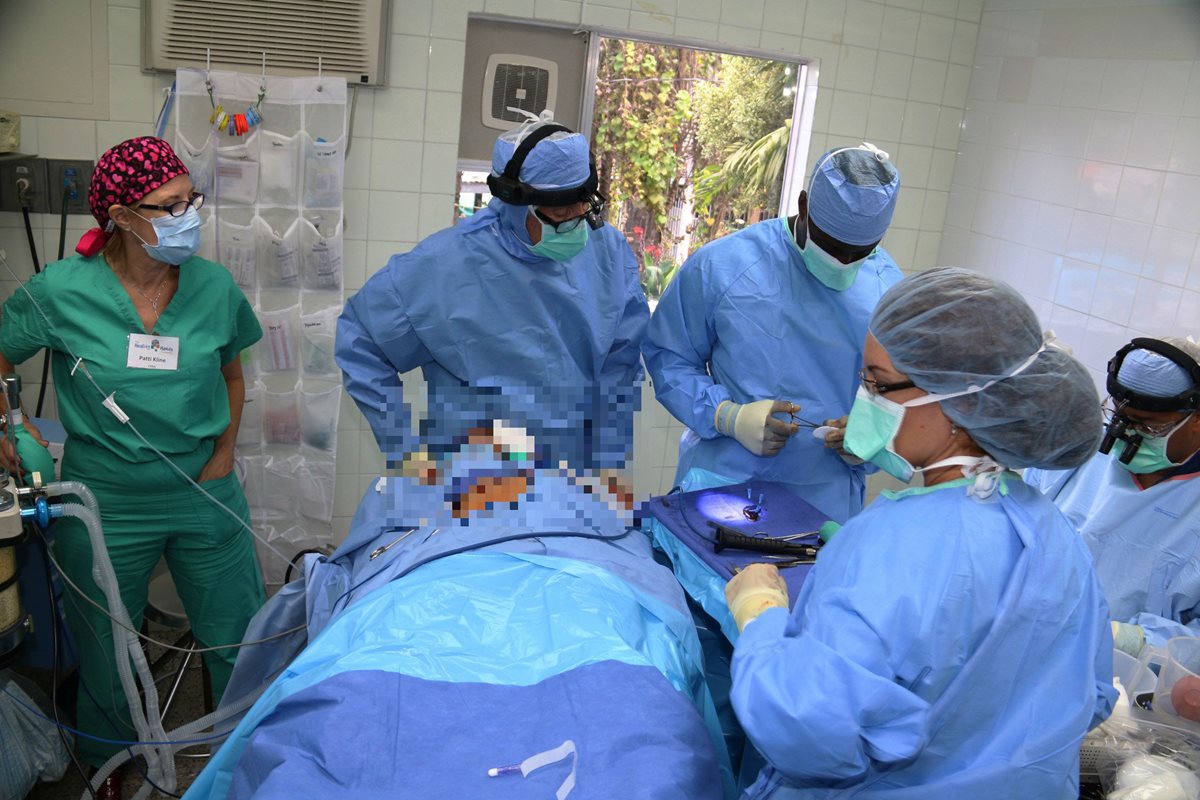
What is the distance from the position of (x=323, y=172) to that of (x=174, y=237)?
2.91ft

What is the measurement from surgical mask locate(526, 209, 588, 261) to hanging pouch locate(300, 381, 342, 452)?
4.42 feet

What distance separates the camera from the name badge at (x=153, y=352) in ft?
8.38

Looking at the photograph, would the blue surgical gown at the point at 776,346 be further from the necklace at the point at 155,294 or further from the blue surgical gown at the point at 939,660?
the necklace at the point at 155,294

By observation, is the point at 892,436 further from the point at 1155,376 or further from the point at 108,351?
the point at 108,351

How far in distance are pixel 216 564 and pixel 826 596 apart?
78.7 inches

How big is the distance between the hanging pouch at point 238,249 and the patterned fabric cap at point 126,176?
723mm

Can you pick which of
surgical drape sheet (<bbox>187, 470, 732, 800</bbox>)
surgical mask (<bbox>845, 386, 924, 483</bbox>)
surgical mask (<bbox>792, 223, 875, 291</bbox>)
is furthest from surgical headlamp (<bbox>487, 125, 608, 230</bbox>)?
surgical mask (<bbox>845, 386, 924, 483</bbox>)

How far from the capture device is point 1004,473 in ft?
4.64

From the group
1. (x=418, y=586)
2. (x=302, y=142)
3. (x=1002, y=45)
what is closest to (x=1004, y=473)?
(x=418, y=586)

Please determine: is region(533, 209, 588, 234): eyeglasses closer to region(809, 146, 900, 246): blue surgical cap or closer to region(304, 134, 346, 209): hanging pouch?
region(809, 146, 900, 246): blue surgical cap

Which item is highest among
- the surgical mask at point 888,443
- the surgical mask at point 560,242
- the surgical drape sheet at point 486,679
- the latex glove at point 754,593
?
the surgical mask at point 560,242

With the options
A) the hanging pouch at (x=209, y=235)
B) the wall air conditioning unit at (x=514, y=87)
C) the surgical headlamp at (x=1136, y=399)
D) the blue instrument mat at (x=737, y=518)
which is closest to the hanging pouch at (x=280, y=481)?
the hanging pouch at (x=209, y=235)

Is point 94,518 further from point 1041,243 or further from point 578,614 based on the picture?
point 1041,243

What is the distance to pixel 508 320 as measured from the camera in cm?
246
